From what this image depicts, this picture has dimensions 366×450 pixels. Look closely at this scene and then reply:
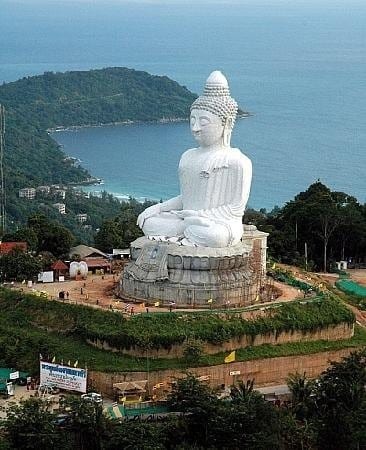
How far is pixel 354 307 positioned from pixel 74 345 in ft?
26.5

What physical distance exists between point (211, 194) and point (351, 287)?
22.6 feet

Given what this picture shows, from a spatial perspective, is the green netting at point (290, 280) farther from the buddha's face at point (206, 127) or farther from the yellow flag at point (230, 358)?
the yellow flag at point (230, 358)

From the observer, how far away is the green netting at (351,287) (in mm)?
26703

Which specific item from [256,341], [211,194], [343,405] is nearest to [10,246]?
[211,194]

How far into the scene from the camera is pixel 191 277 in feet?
68.8

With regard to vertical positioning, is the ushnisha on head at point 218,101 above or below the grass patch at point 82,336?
above

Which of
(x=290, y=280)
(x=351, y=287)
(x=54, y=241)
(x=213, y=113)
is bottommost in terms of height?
(x=351, y=287)

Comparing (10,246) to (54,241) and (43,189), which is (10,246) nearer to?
(54,241)

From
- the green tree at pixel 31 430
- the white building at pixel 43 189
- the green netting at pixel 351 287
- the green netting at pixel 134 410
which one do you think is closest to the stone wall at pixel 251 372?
the green netting at pixel 134 410

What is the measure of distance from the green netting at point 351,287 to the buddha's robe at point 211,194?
580 cm

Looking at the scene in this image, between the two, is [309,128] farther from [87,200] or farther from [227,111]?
[227,111]

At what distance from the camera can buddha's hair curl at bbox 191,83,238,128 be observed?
22.0 m

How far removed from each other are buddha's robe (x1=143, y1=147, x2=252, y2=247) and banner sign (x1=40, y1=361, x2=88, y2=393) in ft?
13.8

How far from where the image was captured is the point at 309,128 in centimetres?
8781
